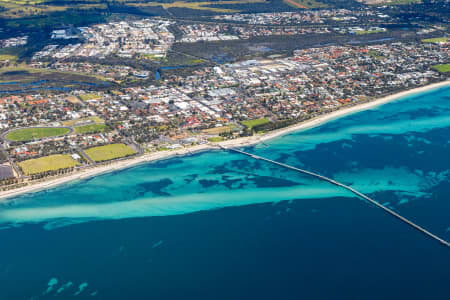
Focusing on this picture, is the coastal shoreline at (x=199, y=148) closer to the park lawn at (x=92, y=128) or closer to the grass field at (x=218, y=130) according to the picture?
the grass field at (x=218, y=130)

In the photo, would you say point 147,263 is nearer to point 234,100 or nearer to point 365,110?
point 234,100

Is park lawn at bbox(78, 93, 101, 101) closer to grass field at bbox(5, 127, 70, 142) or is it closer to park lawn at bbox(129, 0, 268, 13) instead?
grass field at bbox(5, 127, 70, 142)

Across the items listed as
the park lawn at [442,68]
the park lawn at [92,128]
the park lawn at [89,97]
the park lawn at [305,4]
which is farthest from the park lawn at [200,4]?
the park lawn at [92,128]

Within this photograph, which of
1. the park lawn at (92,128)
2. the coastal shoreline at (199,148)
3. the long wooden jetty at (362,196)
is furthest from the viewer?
the park lawn at (92,128)

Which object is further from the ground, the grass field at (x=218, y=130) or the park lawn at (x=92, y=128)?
the park lawn at (x=92, y=128)

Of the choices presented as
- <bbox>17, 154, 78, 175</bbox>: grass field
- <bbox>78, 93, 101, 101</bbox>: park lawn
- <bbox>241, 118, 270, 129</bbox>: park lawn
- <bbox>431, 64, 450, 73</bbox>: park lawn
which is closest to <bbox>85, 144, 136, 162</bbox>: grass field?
<bbox>17, 154, 78, 175</bbox>: grass field

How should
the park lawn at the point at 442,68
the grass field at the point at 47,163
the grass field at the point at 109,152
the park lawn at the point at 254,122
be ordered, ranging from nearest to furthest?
the grass field at the point at 47,163
the grass field at the point at 109,152
the park lawn at the point at 254,122
the park lawn at the point at 442,68
